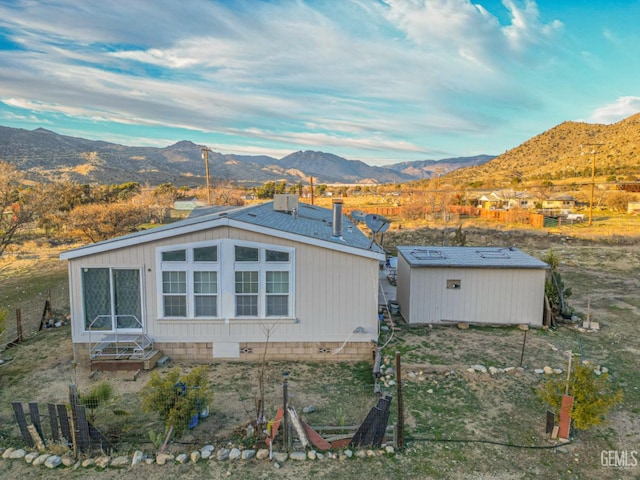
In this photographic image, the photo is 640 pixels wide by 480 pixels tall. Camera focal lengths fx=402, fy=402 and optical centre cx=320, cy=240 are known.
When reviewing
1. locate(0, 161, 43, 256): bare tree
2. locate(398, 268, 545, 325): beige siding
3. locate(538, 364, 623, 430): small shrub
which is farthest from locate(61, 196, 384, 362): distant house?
locate(0, 161, 43, 256): bare tree

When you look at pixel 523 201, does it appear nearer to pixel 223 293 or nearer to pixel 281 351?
pixel 281 351

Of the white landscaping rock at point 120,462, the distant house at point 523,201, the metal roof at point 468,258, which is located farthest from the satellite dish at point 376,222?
the distant house at point 523,201

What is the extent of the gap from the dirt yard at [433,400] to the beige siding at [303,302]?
0.76 m

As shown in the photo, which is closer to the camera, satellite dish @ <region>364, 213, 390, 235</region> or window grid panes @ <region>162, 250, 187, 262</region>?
window grid panes @ <region>162, 250, 187, 262</region>

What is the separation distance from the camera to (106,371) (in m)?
9.09

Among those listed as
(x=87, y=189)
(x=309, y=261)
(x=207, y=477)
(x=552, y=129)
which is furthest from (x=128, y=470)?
(x=552, y=129)

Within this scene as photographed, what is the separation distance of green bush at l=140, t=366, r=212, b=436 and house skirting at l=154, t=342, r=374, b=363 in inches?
118

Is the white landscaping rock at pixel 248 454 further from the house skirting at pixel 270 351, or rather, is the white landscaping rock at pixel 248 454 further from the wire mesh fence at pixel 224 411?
the house skirting at pixel 270 351

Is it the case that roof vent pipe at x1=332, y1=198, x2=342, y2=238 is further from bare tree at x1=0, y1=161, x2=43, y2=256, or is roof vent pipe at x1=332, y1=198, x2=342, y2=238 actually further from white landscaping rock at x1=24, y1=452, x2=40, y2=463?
bare tree at x1=0, y1=161, x2=43, y2=256

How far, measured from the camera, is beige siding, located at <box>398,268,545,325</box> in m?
12.0

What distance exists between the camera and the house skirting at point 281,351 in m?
9.70

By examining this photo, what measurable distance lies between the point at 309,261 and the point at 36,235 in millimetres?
29607

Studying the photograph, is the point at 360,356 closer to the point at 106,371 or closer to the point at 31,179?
the point at 106,371

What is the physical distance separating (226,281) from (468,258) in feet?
24.6
